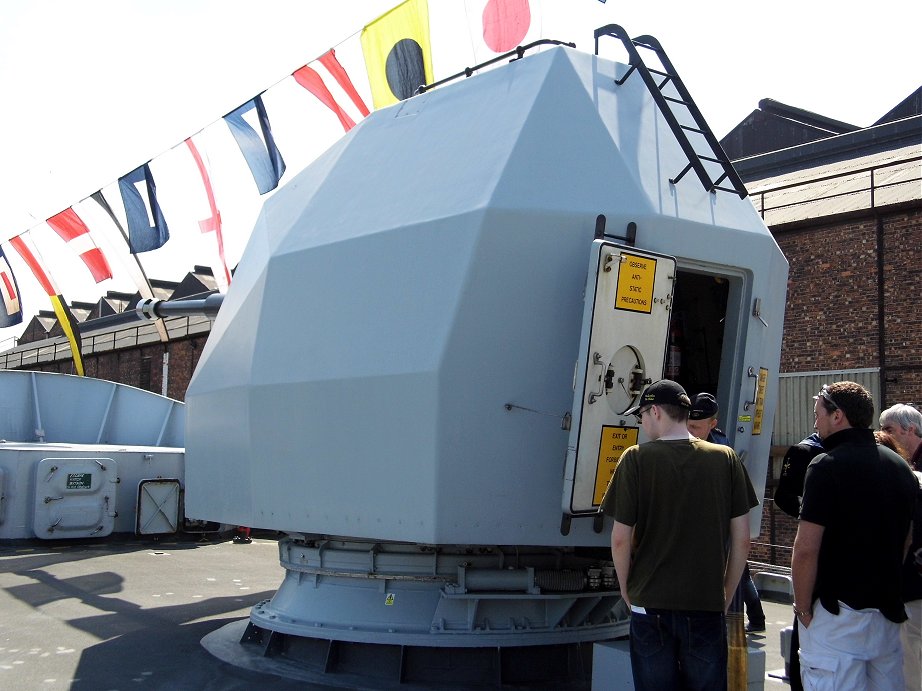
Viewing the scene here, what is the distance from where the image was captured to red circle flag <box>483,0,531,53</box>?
701cm

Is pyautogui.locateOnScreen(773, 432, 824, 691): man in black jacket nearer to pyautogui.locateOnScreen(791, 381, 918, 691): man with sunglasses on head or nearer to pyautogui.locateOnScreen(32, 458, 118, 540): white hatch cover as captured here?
pyautogui.locateOnScreen(791, 381, 918, 691): man with sunglasses on head

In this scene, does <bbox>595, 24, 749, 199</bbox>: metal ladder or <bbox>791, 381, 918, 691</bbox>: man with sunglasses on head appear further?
<bbox>595, 24, 749, 199</bbox>: metal ladder

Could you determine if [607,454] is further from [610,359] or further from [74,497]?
[74,497]

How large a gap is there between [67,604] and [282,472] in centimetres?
337

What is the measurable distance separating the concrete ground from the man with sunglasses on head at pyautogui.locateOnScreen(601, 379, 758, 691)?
7.78 feet

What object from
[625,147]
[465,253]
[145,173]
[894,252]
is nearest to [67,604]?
[465,253]

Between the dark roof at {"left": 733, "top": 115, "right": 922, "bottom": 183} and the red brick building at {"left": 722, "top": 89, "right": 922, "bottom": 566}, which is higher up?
the dark roof at {"left": 733, "top": 115, "right": 922, "bottom": 183}

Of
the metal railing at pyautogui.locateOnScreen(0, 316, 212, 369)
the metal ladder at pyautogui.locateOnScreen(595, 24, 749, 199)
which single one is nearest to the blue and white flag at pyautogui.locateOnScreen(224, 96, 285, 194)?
the metal ladder at pyautogui.locateOnScreen(595, 24, 749, 199)

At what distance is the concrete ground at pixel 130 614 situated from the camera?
5367 mm

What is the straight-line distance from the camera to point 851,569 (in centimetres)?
345

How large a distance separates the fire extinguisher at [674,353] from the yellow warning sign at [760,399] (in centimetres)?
68

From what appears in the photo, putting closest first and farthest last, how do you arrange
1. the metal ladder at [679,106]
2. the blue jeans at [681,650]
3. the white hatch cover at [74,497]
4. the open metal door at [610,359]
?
the blue jeans at [681,650], the open metal door at [610,359], the metal ladder at [679,106], the white hatch cover at [74,497]

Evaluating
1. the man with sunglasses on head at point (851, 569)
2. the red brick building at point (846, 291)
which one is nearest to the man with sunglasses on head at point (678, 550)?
the man with sunglasses on head at point (851, 569)

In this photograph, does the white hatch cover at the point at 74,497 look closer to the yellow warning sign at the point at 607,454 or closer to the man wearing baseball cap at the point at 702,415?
the yellow warning sign at the point at 607,454
